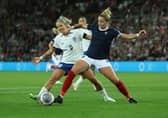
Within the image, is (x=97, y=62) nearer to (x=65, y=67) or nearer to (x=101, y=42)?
(x=101, y=42)

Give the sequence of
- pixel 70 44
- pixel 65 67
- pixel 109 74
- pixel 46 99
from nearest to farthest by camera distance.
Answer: pixel 46 99, pixel 109 74, pixel 65 67, pixel 70 44

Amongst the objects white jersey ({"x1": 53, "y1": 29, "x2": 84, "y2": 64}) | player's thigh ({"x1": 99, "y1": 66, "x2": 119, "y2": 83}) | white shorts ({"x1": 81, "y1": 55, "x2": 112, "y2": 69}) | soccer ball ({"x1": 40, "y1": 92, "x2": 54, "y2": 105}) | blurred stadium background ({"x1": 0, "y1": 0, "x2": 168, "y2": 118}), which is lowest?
blurred stadium background ({"x1": 0, "y1": 0, "x2": 168, "y2": 118})

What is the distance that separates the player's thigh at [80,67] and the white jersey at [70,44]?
675 millimetres

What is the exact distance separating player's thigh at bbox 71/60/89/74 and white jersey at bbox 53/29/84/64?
26.6 inches

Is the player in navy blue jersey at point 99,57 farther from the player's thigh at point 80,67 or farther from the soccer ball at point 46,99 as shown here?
the soccer ball at point 46,99

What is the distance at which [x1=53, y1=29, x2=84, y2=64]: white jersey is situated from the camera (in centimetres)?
1532

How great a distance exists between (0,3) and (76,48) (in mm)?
36761

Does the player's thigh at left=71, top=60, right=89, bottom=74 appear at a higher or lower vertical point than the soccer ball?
higher

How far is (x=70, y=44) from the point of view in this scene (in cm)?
1534

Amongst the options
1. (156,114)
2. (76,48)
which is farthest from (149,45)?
(156,114)

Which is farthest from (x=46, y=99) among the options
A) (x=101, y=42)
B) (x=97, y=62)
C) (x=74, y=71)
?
(x=101, y=42)

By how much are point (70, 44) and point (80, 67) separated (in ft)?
3.18

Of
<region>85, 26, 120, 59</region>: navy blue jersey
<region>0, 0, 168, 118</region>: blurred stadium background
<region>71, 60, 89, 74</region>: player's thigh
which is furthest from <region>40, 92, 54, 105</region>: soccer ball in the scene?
<region>0, 0, 168, 118</region>: blurred stadium background

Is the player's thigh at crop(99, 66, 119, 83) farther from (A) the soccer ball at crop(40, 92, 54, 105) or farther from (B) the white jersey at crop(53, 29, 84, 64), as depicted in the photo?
(A) the soccer ball at crop(40, 92, 54, 105)
